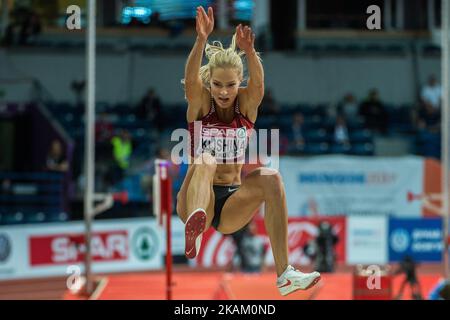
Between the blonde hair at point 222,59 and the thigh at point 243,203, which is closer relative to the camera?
the blonde hair at point 222,59

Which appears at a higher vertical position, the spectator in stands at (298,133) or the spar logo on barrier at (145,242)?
the spectator in stands at (298,133)

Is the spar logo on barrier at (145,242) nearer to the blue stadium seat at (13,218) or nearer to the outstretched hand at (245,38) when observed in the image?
the blue stadium seat at (13,218)

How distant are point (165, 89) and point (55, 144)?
7.34ft

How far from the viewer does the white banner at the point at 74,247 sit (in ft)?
42.5

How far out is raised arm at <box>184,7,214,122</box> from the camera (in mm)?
4523

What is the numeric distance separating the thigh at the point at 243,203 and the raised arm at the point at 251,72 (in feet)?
1.08

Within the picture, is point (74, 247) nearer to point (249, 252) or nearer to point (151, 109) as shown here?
point (151, 109)

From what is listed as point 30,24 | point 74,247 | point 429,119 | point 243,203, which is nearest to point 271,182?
point 243,203

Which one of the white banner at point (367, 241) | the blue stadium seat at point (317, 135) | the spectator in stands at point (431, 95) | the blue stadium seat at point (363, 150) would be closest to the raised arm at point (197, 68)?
the white banner at point (367, 241)

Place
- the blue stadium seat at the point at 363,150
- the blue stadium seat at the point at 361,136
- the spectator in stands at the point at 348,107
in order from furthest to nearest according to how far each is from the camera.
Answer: the spectator in stands at the point at 348,107 < the blue stadium seat at the point at 361,136 < the blue stadium seat at the point at 363,150

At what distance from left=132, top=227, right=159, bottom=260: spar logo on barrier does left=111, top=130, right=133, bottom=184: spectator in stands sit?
2.96ft

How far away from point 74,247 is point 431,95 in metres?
7.48

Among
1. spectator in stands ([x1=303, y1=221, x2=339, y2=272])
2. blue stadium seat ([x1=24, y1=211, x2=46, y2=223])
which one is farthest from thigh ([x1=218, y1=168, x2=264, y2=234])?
blue stadium seat ([x1=24, y1=211, x2=46, y2=223])
